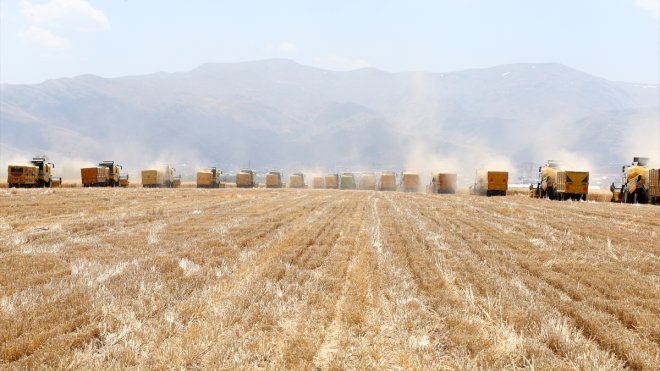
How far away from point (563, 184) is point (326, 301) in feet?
136

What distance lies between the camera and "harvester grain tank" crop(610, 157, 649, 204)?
37616mm

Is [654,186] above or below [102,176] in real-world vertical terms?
below

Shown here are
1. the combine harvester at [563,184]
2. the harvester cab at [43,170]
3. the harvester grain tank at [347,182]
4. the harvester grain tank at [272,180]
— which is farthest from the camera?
the harvester grain tank at [272,180]

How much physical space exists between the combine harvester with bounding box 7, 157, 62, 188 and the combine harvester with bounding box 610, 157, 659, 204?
5619cm

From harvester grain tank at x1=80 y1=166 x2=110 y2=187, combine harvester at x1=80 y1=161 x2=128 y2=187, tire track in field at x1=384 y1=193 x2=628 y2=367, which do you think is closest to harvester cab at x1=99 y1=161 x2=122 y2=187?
combine harvester at x1=80 y1=161 x2=128 y2=187

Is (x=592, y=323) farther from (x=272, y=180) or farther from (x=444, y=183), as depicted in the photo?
(x=272, y=180)

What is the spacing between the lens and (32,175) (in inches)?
2087

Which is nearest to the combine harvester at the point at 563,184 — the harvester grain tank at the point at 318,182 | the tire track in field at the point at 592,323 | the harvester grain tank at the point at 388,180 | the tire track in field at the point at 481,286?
the harvester grain tank at the point at 388,180

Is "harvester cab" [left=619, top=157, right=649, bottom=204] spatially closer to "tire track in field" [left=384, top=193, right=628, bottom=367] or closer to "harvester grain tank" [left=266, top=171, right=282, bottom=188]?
"tire track in field" [left=384, top=193, right=628, bottom=367]

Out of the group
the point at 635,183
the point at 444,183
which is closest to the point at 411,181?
the point at 444,183

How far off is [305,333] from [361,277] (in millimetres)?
3109

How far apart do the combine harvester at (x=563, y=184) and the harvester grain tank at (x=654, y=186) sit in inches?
227

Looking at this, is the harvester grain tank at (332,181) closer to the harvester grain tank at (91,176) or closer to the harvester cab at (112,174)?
the harvester cab at (112,174)

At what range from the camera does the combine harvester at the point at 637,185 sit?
36656mm
